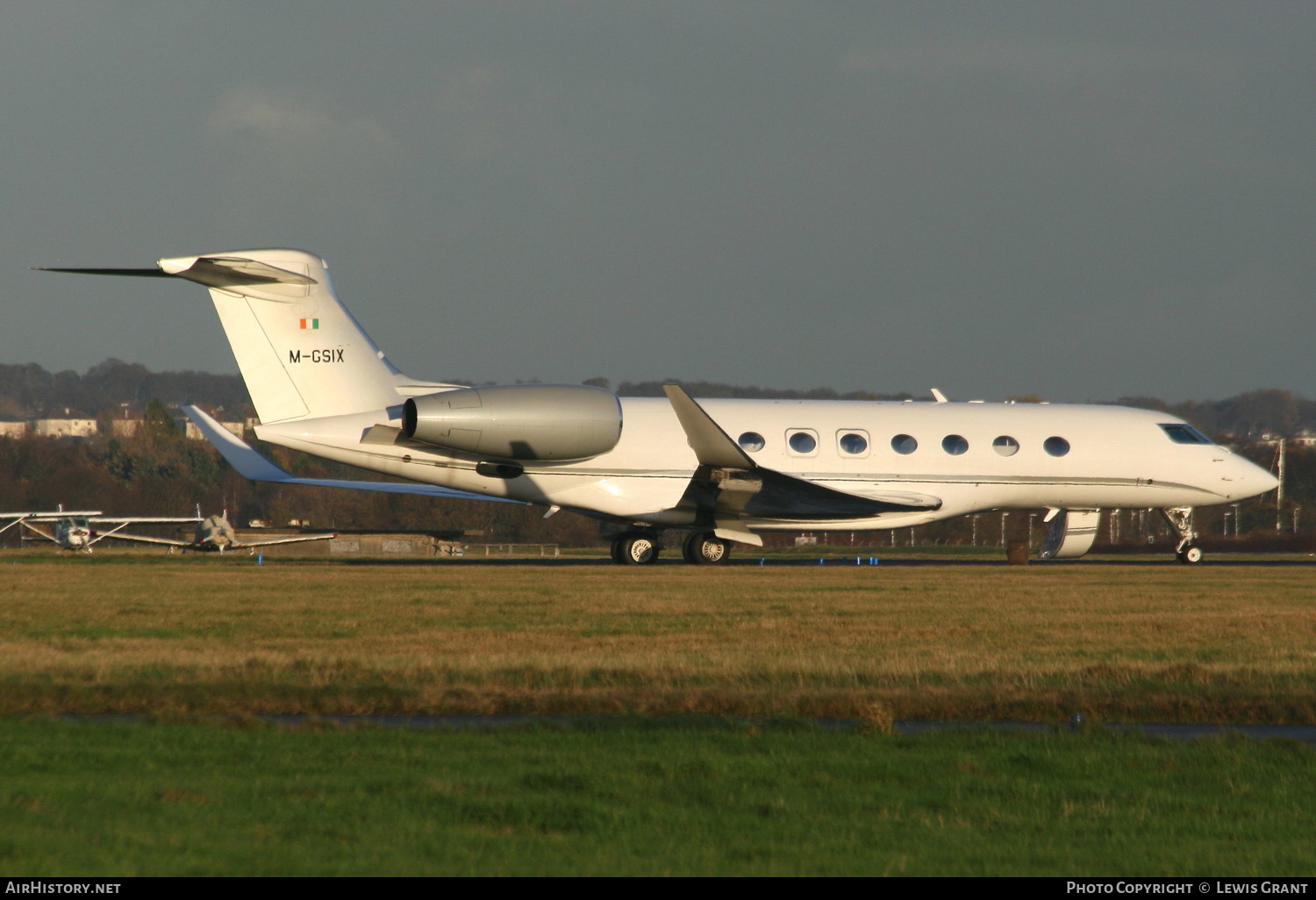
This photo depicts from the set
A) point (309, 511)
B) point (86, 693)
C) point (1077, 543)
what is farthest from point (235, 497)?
point (86, 693)

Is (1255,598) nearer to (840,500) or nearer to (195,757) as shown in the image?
(840,500)

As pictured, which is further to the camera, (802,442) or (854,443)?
(854,443)

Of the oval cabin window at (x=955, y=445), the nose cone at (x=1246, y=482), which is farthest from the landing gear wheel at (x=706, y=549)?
the nose cone at (x=1246, y=482)

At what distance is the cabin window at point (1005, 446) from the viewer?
2738cm

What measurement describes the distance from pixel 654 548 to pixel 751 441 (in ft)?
9.54

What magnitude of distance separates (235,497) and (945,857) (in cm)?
7906

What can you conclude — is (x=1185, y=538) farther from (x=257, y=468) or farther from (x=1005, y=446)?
(x=257, y=468)

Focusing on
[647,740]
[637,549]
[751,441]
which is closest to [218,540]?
[637,549]

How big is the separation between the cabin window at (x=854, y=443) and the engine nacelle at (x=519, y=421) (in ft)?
14.3

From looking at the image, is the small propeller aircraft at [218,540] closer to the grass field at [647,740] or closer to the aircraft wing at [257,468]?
the aircraft wing at [257,468]

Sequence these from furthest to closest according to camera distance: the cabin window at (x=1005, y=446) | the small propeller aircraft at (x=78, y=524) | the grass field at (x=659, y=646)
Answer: the small propeller aircraft at (x=78, y=524)
the cabin window at (x=1005, y=446)
the grass field at (x=659, y=646)

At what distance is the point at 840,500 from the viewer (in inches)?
1011

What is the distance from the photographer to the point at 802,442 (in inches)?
1035

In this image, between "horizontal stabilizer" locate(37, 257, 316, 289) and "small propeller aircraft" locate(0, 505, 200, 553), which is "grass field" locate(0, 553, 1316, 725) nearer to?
"horizontal stabilizer" locate(37, 257, 316, 289)
